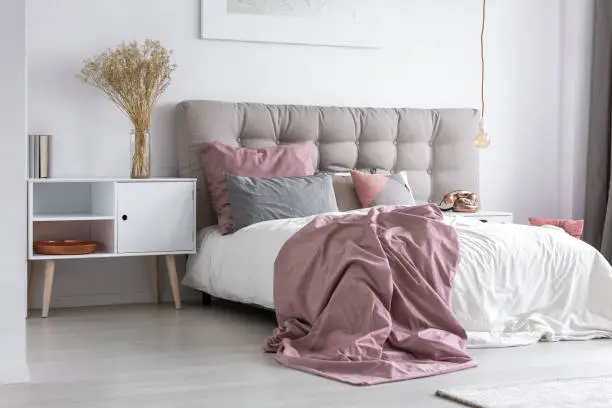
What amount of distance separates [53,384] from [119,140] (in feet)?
7.96

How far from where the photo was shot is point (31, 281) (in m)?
5.43

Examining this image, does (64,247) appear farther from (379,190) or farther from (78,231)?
(379,190)

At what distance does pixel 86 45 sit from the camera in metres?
5.58

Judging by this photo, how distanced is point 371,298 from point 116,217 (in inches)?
73.6

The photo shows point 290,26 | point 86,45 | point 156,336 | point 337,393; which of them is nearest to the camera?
point 337,393

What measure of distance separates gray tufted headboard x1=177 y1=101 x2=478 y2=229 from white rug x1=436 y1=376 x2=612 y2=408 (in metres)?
2.74

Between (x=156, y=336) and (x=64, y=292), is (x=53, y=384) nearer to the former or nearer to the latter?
(x=156, y=336)

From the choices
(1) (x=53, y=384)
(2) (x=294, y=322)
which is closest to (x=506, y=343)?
(2) (x=294, y=322)

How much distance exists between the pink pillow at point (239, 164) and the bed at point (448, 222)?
0.10 m

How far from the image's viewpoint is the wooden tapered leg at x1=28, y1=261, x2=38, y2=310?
17.7 feet

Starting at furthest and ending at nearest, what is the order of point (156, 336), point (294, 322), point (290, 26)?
point (290, 26), point (156, 336), point (294, 322)

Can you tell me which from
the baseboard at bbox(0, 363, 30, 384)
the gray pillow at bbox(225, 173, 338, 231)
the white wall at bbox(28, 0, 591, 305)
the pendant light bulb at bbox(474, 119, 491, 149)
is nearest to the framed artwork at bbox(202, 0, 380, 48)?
the white wall at bbox(28, 0, 591, 305)

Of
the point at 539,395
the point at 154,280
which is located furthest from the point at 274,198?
the point at 539,395

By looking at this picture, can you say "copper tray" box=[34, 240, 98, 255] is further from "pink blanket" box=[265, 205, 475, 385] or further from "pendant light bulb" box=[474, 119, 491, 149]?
"pendant light bulb" box=[474, 119, 491, 149]
